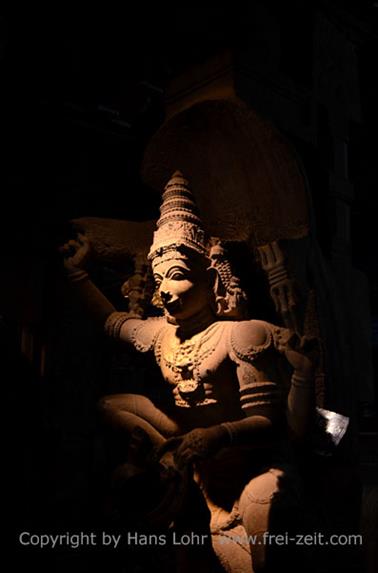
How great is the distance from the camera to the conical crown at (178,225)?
296cm

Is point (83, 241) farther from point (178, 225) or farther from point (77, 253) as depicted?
point (178, 225)

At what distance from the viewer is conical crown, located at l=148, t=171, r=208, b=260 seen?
2965 millimetres

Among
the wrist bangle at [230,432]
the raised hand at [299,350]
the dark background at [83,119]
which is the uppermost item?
the dark background at [83,119]

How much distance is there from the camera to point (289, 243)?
306 centimetres

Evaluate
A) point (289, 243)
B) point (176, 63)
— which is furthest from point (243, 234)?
point (176, 63)

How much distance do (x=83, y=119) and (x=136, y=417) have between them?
2.07 metres

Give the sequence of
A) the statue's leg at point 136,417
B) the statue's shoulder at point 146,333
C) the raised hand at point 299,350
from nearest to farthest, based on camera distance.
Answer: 1. the raised hand at point 299,350
2. the statue's leg at point 136,417
3. the statue's shoulder at point 146,333

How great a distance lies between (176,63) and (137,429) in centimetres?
197

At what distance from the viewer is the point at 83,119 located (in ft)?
13.5

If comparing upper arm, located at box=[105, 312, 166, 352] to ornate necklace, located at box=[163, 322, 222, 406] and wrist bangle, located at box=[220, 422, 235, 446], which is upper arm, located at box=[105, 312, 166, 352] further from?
wrist bangle, located at box=[220, 422, 235, 446]

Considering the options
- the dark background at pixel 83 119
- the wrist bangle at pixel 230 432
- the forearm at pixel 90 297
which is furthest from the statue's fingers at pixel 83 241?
the wrist bangle at pixel 230 432

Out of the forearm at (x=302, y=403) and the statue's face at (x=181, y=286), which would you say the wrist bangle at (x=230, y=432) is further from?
the statue's face at (x=181, y=286)

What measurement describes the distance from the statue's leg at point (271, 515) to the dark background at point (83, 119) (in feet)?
4.34

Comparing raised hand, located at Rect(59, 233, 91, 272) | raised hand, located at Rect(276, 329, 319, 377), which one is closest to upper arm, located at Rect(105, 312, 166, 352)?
raised hand, located at Rect(59, 233, 91, 272)
